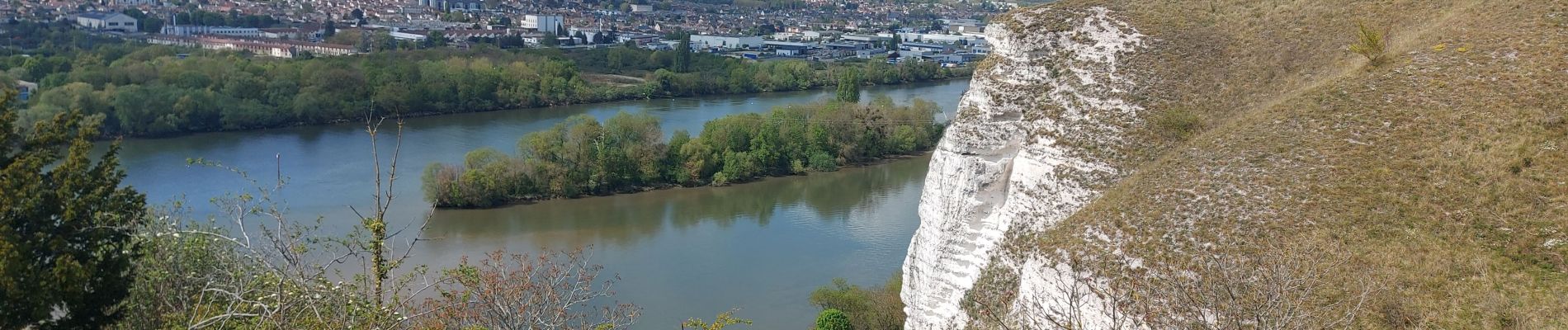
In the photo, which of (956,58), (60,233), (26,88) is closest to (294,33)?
(26,88)

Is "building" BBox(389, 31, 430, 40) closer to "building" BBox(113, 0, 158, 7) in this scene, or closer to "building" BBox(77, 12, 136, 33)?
"building" BBox(77, 12, 136, 33)

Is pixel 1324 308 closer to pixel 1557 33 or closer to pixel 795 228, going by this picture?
pixel 1557 33

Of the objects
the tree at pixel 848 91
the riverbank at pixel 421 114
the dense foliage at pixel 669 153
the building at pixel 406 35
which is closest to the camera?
the dense foliage at pixel 669 153

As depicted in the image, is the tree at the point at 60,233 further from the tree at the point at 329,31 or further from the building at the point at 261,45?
the tree at the point at 329,31

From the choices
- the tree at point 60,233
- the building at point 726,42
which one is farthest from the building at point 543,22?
the tree at point 60,233

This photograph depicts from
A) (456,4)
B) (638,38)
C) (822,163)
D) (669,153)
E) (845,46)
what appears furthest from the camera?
(456,4)

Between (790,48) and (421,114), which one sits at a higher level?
(790,48)

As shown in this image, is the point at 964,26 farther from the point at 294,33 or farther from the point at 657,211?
the point at 657,211
